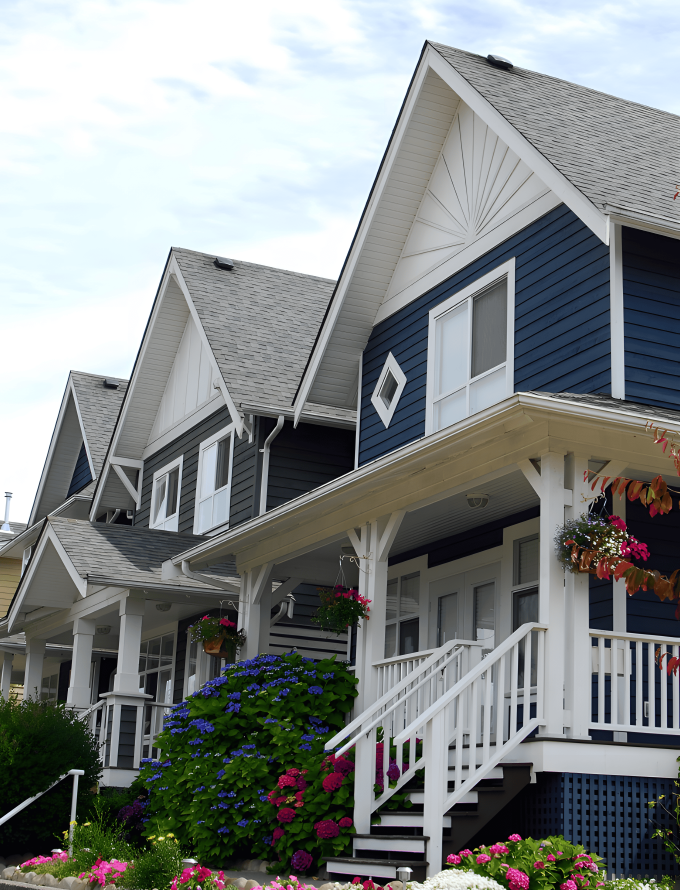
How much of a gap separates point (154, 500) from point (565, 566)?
13.6 m

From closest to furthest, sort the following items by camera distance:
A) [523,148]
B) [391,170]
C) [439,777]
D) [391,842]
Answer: [439,777], [391,842], [523,148], [391,170]

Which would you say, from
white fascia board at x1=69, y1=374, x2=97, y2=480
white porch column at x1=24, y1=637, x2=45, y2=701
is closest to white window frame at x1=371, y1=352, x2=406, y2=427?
white porch column at x1=24, y1=637, x2=45, y2=701

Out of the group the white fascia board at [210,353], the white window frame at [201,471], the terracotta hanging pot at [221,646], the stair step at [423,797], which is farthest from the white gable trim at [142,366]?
the stair step at [423,797]

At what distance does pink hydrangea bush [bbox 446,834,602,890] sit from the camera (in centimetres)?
700

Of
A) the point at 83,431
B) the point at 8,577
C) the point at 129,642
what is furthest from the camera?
the point at 8,577

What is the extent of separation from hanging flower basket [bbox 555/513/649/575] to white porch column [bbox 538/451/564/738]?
83mm

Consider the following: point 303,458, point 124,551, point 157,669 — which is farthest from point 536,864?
point 157,669

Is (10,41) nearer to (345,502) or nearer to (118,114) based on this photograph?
(118,114)

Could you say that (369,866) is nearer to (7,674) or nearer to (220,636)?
(220,636)

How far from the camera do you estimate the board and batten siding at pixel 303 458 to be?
1689cm

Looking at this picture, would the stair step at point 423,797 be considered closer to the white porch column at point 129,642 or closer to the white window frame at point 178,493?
the white porch column at point 129,642

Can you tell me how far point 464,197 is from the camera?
45.1 ft

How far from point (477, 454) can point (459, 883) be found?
3756mm

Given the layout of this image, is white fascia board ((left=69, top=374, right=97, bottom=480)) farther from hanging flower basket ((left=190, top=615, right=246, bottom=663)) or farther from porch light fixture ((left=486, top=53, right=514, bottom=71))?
porch light fixture ((left=486, top=53, right=514, bottom=71))
